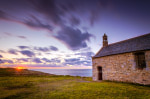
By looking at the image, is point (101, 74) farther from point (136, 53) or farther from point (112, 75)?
point (136, 53)

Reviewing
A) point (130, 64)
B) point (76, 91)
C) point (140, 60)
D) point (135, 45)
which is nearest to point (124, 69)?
point (130, 64)

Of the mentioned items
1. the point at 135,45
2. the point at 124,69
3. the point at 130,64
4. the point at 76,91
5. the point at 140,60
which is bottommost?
the point at 76,91

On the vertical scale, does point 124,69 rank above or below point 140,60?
below

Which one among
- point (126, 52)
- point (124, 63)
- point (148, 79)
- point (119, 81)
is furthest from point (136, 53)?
point (119, 81)

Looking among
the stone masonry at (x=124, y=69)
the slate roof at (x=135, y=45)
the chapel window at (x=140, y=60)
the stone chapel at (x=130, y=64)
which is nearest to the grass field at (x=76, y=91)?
the stone masonry at (x=124, y=69)

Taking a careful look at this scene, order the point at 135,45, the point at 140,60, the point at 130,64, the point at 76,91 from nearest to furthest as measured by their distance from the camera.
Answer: the point at 76,91 < the point at 140,60 < the point at 130,64 < the point at 135,45

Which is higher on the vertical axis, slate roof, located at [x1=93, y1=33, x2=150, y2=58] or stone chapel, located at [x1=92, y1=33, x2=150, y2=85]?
slate roof, located at [x1=93, y1=33, x2=150, y2=58]

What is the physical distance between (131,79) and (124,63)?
2.48 meters

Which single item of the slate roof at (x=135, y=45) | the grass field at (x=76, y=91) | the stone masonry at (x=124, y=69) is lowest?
the grass field at (x=76, y=91)

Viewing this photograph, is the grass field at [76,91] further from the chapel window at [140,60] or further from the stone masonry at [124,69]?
the chapel window at [140,60]

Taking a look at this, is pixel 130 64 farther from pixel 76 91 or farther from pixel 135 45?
pixel 76 91

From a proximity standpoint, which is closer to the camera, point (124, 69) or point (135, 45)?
point (124, 69)

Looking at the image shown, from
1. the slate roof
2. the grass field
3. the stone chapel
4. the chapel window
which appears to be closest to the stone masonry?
the stone chapel

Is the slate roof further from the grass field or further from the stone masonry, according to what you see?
the grass field
